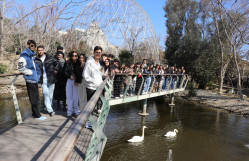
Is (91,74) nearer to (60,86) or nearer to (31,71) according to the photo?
(31,71)

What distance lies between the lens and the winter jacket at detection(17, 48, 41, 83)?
356cm

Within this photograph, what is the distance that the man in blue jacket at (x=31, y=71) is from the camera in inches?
141

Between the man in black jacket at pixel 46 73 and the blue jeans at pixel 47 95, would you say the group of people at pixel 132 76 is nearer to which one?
the man in black jacket at pixel 46 73

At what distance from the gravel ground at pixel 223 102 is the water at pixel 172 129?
939 mm

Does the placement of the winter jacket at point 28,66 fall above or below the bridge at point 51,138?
above

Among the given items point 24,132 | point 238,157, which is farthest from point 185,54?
point 24,132

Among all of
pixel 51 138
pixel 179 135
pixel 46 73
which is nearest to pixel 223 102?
pixel 179 135

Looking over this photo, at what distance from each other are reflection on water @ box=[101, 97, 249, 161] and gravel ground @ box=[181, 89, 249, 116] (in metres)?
1.05

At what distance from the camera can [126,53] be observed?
1817cm

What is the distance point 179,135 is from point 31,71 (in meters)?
7.07

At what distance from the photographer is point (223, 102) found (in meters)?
14.5

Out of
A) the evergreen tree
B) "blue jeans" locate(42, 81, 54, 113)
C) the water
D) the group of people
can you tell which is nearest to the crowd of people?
"blue jeans" locate(42, 81, 54, 113)

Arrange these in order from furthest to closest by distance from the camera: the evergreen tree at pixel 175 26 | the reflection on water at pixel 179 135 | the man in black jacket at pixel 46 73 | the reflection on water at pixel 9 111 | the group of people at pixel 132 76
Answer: the evergreen tree at pixel 175 26, the reflection on water at pixel 9 111, the reflection on water at pixel 179 135, the group of people at pixel 132 76, the man in black jacket at pixel 46 73

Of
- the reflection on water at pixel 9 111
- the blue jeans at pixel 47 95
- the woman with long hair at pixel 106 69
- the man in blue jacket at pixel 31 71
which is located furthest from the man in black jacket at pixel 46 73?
the reflection on water at pixel 9 111
